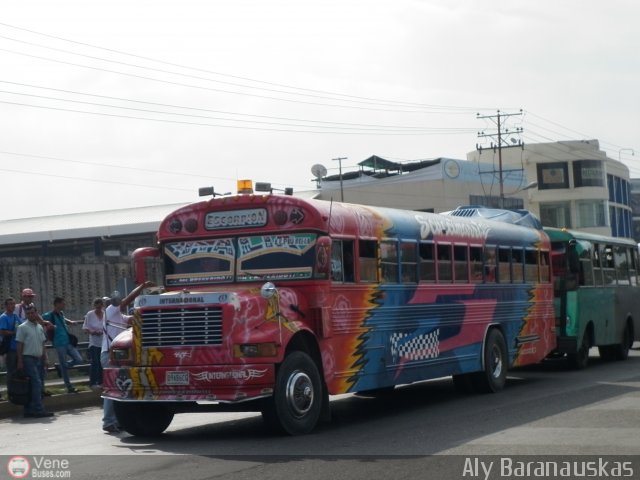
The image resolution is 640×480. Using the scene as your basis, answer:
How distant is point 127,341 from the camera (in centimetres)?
1348

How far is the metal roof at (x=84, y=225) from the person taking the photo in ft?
161

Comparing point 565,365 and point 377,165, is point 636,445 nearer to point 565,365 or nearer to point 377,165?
point 565,365

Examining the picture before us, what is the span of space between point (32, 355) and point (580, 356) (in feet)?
36.6

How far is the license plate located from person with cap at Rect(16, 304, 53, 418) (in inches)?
177

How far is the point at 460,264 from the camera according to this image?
59.0ft

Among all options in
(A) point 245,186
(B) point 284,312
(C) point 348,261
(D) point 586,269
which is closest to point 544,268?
(D) point 586,269

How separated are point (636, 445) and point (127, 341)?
18.9 ft

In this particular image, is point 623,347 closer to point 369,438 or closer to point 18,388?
point 18,388

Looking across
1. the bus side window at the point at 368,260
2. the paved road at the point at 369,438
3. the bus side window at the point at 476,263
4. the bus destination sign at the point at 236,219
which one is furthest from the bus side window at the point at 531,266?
the bus destination sign at the point at 236,219

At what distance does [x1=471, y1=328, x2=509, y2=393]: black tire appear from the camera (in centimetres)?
1852

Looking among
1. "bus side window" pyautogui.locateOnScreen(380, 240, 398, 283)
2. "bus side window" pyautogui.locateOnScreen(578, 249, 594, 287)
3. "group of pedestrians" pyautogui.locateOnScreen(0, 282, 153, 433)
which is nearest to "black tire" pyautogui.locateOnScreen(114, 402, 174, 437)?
"group of pedestrians" pyautogui.locateOnScreen(0, 282, 153, 433)

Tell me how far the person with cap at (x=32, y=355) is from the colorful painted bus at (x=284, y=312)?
11.4 ft

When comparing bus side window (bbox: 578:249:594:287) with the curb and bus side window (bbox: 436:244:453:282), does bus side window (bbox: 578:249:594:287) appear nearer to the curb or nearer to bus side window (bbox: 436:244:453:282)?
bus side window (bbox: 436:244:453:282)

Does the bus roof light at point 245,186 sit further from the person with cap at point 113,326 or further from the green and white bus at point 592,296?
the green and white bus at point 592,296
